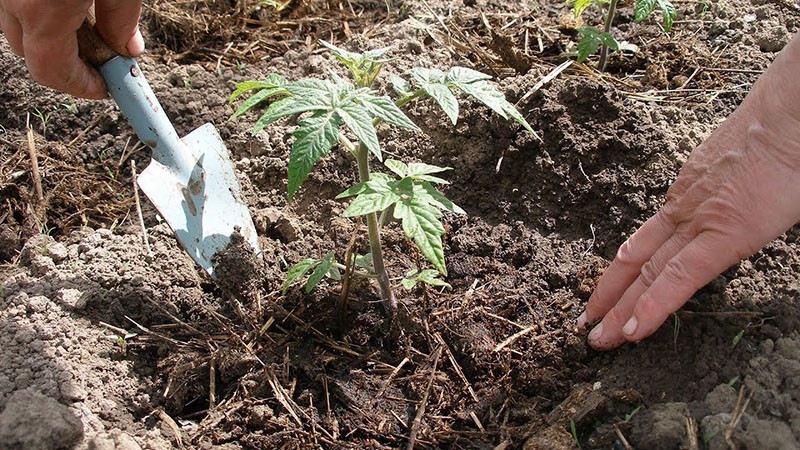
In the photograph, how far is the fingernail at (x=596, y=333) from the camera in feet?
7.23

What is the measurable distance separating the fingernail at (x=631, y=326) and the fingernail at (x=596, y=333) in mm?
138

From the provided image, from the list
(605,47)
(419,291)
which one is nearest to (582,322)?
(419,291)

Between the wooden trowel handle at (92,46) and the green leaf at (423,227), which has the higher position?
the wooden trowel handle at (92,46)

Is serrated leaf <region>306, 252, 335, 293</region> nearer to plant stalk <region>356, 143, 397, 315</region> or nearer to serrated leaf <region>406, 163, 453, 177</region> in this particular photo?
plant stalk <region>356, 143, 397, 315</region>

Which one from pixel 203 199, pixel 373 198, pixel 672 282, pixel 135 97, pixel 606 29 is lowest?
pixel 672 282

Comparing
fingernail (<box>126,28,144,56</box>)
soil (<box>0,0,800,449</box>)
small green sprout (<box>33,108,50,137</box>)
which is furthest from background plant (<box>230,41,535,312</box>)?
small green sprout (<box>33,108,50,137</box>)

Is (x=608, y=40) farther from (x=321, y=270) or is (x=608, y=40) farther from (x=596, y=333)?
(x=321, y=270)

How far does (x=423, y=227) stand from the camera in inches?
73.4

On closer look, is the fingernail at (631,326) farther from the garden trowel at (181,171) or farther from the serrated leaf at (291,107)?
the garden trowel at (181,171)

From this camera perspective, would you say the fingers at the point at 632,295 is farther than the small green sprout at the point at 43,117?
No

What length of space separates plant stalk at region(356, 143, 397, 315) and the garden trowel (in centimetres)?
49

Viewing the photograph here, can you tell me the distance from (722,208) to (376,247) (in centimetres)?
99

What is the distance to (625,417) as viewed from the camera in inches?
78.9

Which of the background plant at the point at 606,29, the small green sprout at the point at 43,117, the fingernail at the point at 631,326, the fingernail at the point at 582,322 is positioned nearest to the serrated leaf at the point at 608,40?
the background plant at the point at 606,29
